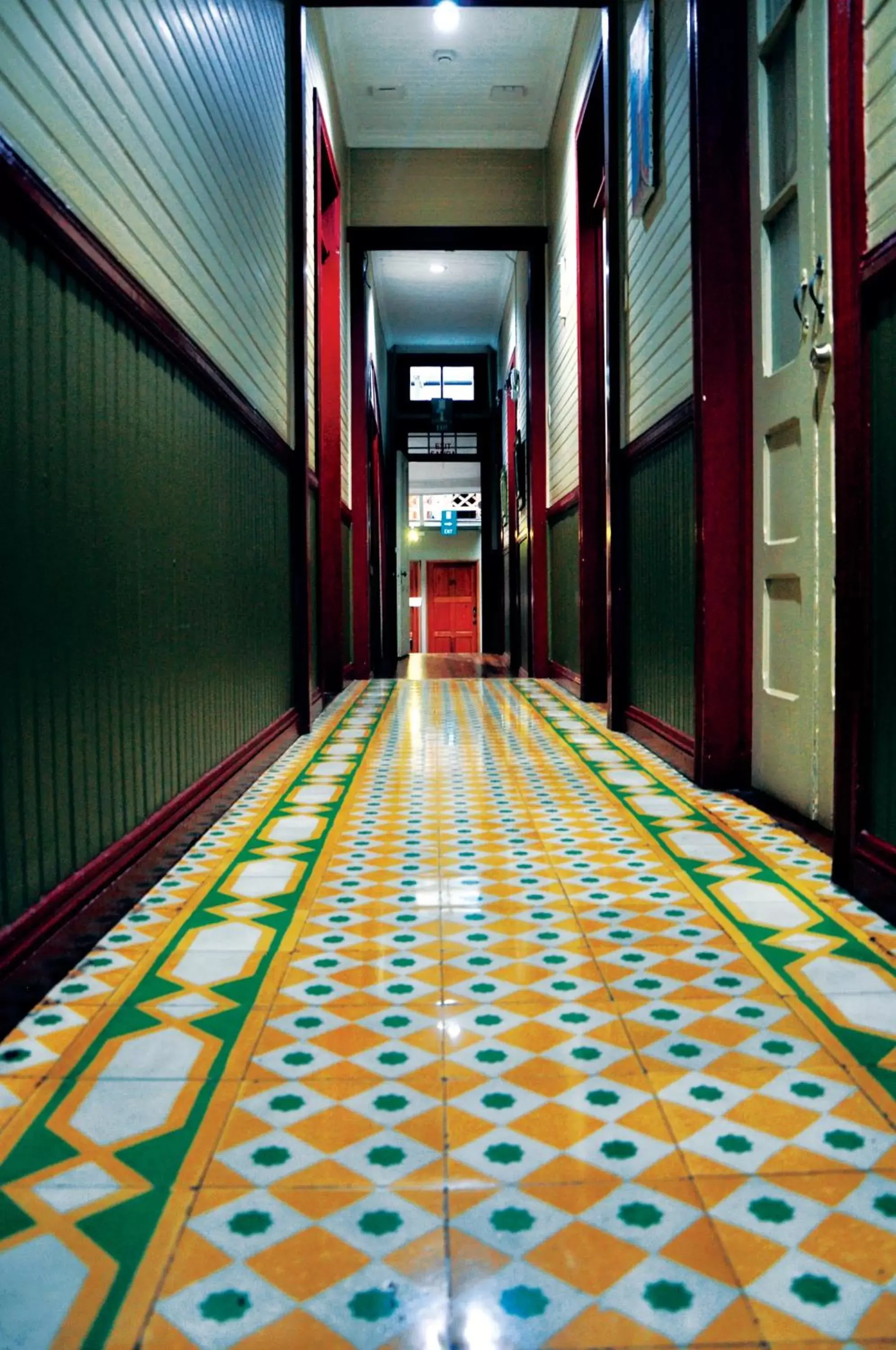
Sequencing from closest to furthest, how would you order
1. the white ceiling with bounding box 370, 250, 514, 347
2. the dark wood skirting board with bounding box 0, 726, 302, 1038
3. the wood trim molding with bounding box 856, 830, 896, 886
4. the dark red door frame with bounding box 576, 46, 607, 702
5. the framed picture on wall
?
the dark wood skirting board with bounding box 0, 726, 302, 1038, the wood trim molding with bounding box 856, 830, 896, 886, the framed picture on wall, the dark red door frame with bounding box 576, 46, 607, 702, the white ceiling with bounding box 370, 250, 514, 347

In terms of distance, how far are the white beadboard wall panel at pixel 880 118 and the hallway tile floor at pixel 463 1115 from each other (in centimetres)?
158

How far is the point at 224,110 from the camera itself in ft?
12.9

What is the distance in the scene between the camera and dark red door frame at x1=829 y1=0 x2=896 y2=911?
2.38 m

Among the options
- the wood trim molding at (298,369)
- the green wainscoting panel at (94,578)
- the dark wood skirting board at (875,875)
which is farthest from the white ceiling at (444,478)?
the dark wood skirting board at (875,875)

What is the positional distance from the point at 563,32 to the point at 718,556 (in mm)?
5769

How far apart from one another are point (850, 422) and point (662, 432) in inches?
89.5

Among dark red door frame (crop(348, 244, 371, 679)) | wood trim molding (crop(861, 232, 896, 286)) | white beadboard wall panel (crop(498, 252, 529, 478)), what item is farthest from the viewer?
white beadboard wall panel (crop(498, 252, 529, 478))

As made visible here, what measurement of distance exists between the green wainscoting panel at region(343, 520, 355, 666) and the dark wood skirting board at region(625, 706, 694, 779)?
374cm

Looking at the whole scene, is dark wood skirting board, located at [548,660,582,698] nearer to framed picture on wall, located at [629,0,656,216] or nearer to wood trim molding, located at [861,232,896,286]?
framed picture on wall, located at [629,0,656,216]

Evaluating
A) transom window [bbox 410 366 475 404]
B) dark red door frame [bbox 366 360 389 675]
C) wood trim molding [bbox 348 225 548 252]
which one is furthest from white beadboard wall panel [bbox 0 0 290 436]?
transom window [bbox 410 366 475 404]

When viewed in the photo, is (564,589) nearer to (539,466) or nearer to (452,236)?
(539,466)

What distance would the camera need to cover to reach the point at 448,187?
9.70 m

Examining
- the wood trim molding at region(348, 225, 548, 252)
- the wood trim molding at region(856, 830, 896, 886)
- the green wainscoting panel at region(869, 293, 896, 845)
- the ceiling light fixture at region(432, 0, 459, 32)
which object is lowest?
→ the wood trim molding at region(856, 830, 896, 886)

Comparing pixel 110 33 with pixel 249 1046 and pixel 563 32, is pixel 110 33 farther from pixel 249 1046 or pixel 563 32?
pixel 563 32
